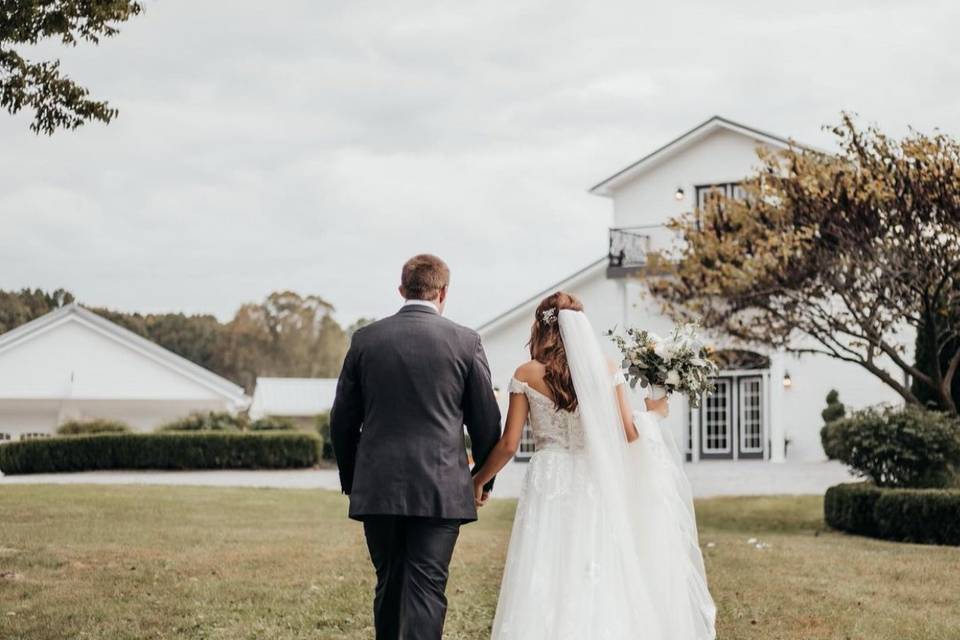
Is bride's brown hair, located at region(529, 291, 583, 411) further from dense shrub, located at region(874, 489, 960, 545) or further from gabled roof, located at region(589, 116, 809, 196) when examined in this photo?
gabled roof, located at region(589, 116, 809, 196)

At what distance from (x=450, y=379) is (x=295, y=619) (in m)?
3.71

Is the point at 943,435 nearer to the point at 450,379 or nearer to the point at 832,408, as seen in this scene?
the point at 450,379

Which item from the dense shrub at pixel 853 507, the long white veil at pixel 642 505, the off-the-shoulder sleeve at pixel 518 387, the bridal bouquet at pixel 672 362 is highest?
the bridal bouquet at pixel 672 362

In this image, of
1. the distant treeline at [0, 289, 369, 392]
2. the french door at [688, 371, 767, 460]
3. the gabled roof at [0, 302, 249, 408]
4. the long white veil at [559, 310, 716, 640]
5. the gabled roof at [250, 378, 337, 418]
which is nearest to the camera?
the long white veil at [559, 310, 716, 640]

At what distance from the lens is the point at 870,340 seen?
16.8 m

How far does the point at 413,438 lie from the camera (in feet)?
19.8

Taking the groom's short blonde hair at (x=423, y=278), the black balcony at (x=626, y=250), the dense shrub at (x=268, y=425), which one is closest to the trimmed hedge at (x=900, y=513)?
the groom's short blonde hair at (x=423, y=278)

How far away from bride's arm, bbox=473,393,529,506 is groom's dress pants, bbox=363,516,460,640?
14.3 inches

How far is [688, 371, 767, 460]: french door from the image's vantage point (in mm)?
32250

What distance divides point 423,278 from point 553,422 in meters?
1.18

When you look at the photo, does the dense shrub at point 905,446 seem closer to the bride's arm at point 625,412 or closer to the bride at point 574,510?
the bride at point 574,510

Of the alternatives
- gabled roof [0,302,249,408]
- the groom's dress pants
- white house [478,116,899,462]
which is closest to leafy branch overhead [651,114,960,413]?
the groom's dress pants

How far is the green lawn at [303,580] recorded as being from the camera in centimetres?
884

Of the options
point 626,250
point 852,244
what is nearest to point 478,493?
point 852,244
